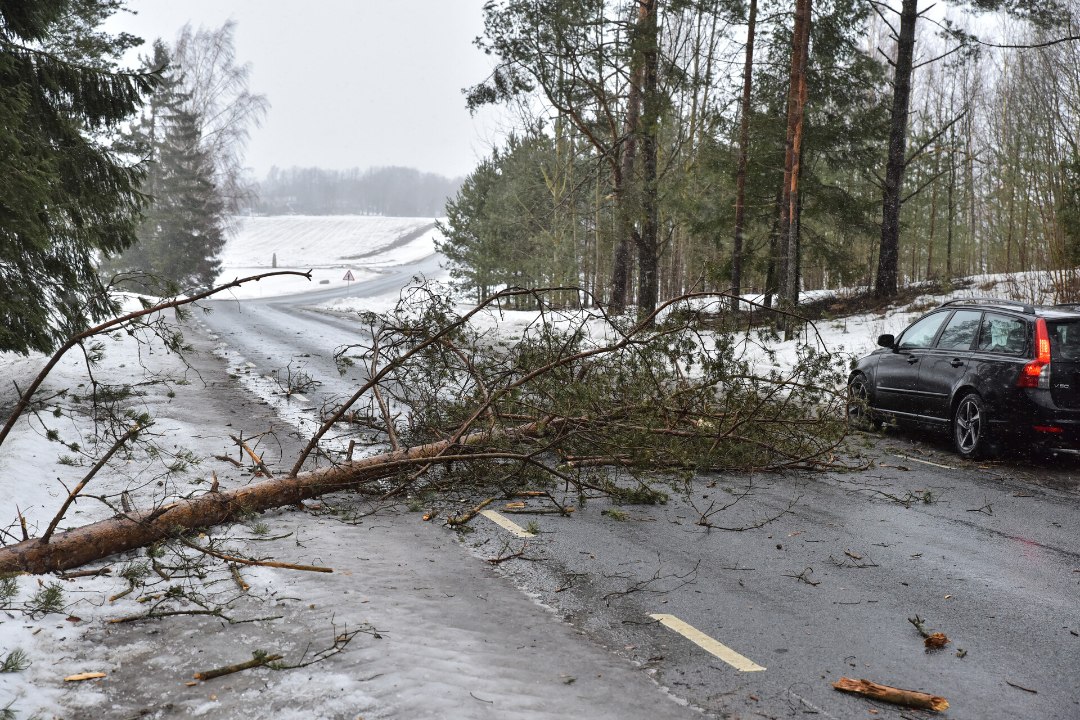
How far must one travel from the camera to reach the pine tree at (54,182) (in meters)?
8.48

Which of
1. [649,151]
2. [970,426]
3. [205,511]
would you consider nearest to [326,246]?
[649,151]

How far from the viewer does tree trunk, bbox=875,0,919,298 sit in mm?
20031

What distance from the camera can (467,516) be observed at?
20.1 feet

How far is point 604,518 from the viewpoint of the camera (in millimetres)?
6246

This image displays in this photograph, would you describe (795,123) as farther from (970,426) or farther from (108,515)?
(108,515)

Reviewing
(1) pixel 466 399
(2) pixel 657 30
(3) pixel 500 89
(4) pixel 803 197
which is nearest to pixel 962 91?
(4) pixel 803 197

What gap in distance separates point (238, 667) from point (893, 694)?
2.79 meters

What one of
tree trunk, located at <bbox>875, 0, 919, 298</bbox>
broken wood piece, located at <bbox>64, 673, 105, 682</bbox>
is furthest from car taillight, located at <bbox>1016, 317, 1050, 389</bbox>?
tree trunk, located at <bbox>875, 0, 919, 298</bbox>

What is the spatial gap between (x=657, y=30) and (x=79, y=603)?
17.9 metres

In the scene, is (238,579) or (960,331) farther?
(960,331)

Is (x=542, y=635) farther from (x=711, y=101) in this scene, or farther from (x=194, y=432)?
(x=711, y=101)

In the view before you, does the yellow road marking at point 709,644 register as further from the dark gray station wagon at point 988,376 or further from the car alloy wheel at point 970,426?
the car alloy wheel at point 970,426

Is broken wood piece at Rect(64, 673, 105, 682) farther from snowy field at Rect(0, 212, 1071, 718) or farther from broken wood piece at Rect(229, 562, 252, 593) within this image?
broken wood piece at Rect(229, 562, 252, 593)

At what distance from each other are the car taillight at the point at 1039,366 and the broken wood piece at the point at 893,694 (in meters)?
6.03
